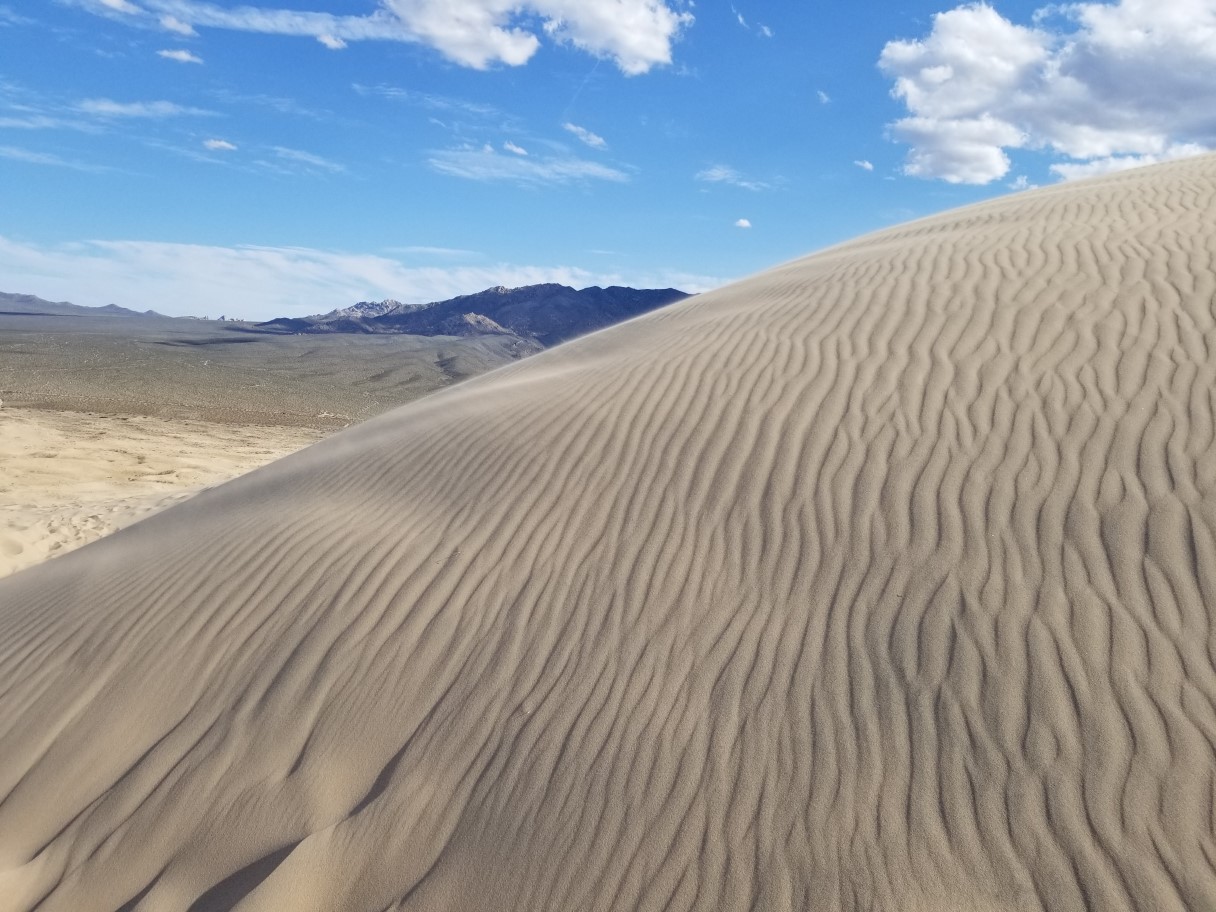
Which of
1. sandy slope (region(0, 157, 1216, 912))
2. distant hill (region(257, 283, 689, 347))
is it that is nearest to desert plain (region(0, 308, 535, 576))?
sandy slope (region(0, 157, 1216, 912))

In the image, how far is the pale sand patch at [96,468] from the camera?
9.55 m

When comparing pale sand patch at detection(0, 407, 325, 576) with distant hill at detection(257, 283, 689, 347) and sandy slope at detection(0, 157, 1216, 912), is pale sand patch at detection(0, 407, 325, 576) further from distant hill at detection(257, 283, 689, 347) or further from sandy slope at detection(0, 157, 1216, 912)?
distant hill at detection(257, 283, 689, 347)

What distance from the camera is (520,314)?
9625cm

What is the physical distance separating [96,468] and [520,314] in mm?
83897

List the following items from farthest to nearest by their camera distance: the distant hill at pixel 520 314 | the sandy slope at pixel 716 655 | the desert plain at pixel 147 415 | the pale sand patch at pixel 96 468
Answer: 1. the distant hill at pixel 520 314
2. the desert plain at pixel 147 415
3. the pale sand patch at pixel 96 468
4. the sandy slope at pixel 716 655

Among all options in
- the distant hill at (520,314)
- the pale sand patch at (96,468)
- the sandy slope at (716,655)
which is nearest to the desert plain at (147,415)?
the pale sand patch at (96,468)

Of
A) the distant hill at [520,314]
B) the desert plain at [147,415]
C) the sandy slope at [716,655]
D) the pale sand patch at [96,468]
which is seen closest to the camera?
the sandy slope at [716,655]

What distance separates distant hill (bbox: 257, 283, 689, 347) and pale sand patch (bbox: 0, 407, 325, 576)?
63153 millimetres

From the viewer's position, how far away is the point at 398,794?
3.30 meters

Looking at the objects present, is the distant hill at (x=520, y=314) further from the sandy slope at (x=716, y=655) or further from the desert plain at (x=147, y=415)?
the sandy slope at (x=716, y=655)

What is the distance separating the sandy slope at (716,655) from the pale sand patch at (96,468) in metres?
3.98

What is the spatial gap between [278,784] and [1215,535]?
11.4 feet

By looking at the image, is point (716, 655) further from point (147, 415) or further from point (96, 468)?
point (147, 415)

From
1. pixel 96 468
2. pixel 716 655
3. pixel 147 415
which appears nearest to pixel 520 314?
pixel 147 415
